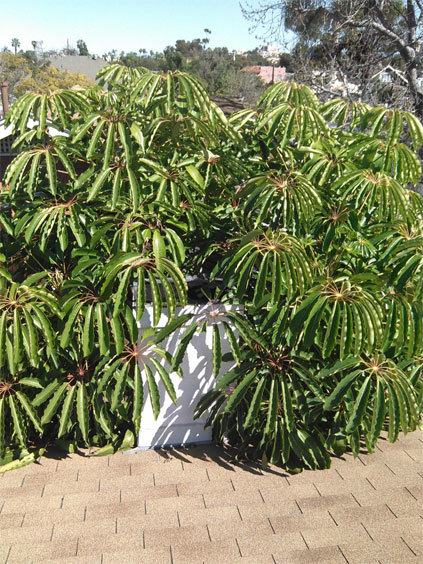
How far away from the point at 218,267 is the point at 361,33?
1045 centimetres

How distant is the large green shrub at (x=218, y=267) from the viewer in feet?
8.43

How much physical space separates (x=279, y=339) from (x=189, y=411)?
0.77 meters

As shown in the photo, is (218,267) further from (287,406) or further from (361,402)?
(361,402)

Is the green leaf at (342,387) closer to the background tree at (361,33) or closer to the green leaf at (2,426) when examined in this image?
the green leaf at (2,426)

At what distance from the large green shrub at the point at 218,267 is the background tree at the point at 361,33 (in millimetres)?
7459

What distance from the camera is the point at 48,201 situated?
294 cm

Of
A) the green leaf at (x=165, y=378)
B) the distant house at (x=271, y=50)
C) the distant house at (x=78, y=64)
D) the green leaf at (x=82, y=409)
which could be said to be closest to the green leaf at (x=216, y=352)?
the green leaf at (x=165, y=378)

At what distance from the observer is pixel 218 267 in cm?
286

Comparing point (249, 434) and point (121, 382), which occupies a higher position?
point (121, 382)

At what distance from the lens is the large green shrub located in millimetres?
2570

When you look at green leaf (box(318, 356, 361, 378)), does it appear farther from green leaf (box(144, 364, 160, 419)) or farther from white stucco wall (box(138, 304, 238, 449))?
green leaf (box(144, 364, 160, 419))

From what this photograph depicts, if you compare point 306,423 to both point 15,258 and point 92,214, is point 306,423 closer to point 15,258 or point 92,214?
point 92,214

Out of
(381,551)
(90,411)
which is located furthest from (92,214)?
(381,551)

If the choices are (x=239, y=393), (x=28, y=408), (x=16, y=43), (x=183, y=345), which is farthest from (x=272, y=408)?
(x=16, y=43)
